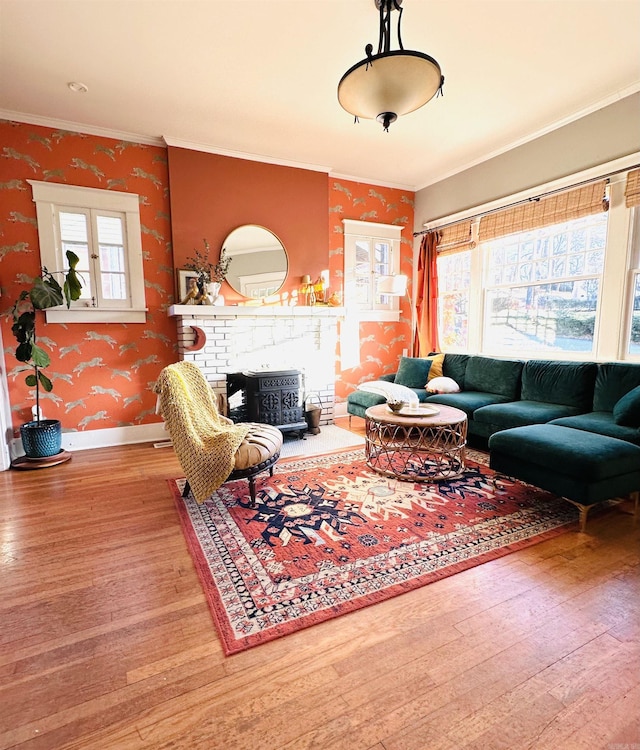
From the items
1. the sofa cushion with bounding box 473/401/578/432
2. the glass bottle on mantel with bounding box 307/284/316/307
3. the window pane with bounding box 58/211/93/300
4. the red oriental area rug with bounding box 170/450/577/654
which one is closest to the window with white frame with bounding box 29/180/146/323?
the window pane with bounding box 58/211/93/300

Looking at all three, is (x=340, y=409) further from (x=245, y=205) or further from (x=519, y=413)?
(x=245, y=205)

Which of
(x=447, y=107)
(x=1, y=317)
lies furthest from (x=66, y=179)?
(x=447, y=107)

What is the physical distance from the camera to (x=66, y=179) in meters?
3.54

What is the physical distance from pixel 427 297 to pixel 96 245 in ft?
12.4

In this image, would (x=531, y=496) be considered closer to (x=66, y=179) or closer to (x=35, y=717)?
(x=35, y=717)

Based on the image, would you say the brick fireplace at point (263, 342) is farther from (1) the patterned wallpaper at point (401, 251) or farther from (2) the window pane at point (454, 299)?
(2) the window pane at point (454, 299)

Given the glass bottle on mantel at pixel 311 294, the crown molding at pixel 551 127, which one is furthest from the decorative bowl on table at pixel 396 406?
the crown molding at pixel 551 127

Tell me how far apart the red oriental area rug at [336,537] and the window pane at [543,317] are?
5.32 feet

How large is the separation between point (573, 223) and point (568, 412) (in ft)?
5.82

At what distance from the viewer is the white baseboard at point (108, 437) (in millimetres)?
3717

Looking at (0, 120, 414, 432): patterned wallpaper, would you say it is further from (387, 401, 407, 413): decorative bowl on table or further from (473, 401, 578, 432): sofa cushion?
(473, 401, 578, 432): sofa cushion

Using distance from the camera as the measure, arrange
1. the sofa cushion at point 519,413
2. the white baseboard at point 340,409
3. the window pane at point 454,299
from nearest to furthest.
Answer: the sofa cushion at point 519,413 → the window pane at point 454,299 → the white baseboard at point 340,409

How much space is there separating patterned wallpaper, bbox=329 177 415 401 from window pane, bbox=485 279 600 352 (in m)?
1.32

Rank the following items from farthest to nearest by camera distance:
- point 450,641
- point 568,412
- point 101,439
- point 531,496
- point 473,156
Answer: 1. point 473,156
2. point 101,439
3. point 568,412
4. point 531,496
5. point 450,641
